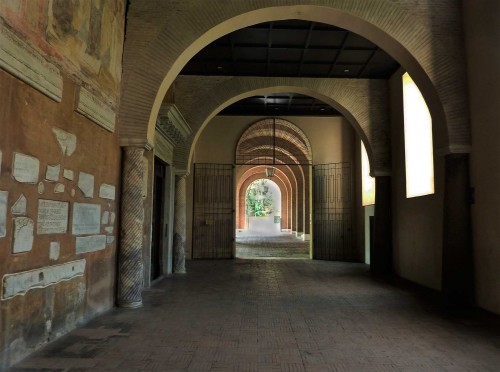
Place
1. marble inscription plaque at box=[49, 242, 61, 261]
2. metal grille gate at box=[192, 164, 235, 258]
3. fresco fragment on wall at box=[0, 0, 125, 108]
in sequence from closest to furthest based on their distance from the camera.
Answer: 1. fresco fragment on wall at box=[0, 0, 125, 108]
2. marble inscription plaque at box=[49, 242, 61, 261]
3. metal grille gate at box=[192, 164, 235, 258]

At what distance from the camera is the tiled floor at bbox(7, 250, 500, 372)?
3535 millimetres

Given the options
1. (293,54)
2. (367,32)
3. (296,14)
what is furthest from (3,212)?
(293,54)

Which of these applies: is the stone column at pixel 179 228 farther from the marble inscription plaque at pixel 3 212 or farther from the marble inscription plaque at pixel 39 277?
the marble inscription plaque at pixel 3 212

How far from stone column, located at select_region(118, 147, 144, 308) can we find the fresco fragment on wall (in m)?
0.91

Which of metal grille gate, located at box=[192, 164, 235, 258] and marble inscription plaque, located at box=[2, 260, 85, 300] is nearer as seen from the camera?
marble inscription plaque, located at box=[2, 260, 85, 300]

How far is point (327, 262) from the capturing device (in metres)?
11.9

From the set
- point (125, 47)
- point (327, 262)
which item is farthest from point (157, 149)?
point (327, 262)

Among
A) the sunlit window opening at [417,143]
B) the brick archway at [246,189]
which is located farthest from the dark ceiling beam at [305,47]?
the brick archway at [246,189]

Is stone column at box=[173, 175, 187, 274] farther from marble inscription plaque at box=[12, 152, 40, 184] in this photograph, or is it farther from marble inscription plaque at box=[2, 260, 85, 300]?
marble inscription plaque at box=[12, 152, 40, 184]

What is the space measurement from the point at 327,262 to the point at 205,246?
3982mm

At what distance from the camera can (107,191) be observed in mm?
5352

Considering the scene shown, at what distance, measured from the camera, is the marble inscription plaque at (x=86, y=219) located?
14.8ft

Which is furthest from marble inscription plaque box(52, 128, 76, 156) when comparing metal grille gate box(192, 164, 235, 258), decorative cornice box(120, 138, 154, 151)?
metal grille gate box(192, 164, 235, 258)

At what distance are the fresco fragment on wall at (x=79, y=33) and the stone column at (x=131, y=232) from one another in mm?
907
